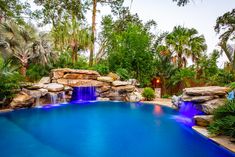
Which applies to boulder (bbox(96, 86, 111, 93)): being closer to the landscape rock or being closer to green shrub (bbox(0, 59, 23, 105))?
the landscape rock

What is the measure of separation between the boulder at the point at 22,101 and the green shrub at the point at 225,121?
27.8 ft

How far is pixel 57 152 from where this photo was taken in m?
4.91

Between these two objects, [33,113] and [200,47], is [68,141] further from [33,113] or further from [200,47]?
[200,47]

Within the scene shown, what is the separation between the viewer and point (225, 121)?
585cm

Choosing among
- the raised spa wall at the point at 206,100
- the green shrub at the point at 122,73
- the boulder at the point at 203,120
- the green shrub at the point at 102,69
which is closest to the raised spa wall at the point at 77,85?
the green shrub at the point at 122,73

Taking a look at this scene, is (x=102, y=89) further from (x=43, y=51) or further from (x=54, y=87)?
(x=43, y=51)

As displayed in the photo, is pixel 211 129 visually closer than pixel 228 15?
Yes

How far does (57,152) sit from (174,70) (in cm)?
1254

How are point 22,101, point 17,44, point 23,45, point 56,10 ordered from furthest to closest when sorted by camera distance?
point 56,10
point 23,45
point 17,44
point 22,101

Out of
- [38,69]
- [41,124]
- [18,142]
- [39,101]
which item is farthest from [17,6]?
[18,142]

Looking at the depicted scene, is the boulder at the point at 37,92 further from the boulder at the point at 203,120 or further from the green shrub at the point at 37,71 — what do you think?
the boulder at the point at 203,120

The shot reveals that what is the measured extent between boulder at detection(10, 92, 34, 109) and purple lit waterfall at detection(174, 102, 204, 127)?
7163 millimetres

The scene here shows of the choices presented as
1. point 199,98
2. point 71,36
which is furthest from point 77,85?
point 199,98

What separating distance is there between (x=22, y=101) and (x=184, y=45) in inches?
519
